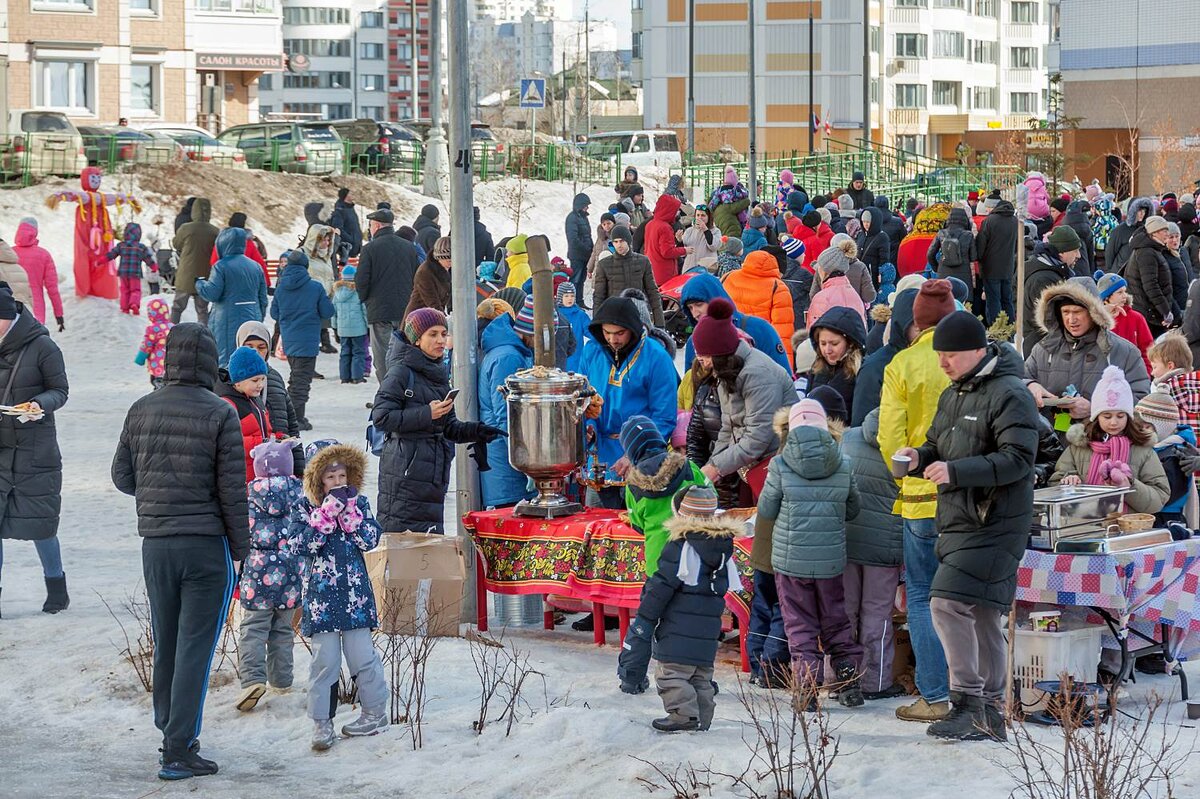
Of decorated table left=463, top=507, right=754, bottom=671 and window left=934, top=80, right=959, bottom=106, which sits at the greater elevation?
window left=934, top=80, right=959, bottom=106

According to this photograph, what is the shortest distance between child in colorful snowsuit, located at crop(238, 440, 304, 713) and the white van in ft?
121

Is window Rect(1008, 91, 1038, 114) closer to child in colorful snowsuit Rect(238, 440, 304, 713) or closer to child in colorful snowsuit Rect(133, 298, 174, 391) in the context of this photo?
child in colorful snowsuit Rect(133, 298, 174, 391)

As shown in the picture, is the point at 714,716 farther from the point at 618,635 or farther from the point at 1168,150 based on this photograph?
the point at 1168,150

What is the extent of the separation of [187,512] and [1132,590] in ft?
12.2

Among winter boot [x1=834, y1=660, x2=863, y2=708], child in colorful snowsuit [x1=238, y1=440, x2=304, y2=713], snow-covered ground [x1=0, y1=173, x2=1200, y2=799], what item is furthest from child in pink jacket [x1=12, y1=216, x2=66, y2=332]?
winter boot [x1=834, y1=660, x2=863, y2=708]

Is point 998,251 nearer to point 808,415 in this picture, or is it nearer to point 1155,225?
point 1155,225

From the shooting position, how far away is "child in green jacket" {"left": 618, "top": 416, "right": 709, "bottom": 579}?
23.7ft

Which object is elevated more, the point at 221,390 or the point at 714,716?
the point at 221,390

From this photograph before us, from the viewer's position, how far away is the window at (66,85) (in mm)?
50000

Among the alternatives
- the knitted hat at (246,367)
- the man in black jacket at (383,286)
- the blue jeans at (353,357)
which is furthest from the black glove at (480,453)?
the blue jeans at (353,357)

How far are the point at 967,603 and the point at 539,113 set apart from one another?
86.9 meters

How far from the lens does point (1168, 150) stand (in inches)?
1700

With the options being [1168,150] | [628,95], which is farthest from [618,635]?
[628,95]

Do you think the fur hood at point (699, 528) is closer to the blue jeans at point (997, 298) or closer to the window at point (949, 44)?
the blue jeans at point (997, 298)
